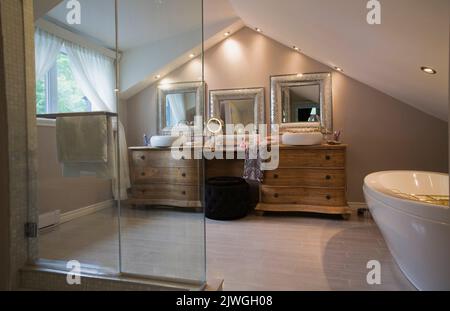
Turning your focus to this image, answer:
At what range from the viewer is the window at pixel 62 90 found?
2840 mm

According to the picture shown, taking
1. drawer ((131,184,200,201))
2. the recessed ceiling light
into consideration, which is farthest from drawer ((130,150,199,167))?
the recessed ceiling light

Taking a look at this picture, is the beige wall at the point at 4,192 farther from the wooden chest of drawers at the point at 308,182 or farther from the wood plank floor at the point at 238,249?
the wooden chest of drawers at the point at 308,182

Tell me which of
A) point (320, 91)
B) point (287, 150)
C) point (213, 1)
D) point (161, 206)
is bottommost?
point (161, 206)

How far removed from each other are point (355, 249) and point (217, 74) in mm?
2793

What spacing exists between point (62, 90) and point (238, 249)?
8.25 ft

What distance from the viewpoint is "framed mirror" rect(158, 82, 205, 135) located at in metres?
3.01

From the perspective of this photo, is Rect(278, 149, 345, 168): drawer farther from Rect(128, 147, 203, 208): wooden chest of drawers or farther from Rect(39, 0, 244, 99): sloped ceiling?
Rect(39, 0, 244, 99): sloped ceiling

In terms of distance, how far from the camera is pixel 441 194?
249cm

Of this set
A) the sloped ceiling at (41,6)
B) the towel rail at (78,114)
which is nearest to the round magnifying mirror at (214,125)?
the towel rail at (78,114)

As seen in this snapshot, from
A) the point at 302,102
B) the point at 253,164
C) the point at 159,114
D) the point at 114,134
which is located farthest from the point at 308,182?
the point at 114,134

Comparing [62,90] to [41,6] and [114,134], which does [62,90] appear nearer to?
[41,6]

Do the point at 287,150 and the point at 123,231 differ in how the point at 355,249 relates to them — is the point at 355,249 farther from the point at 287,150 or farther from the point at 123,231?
the point at 123,231
